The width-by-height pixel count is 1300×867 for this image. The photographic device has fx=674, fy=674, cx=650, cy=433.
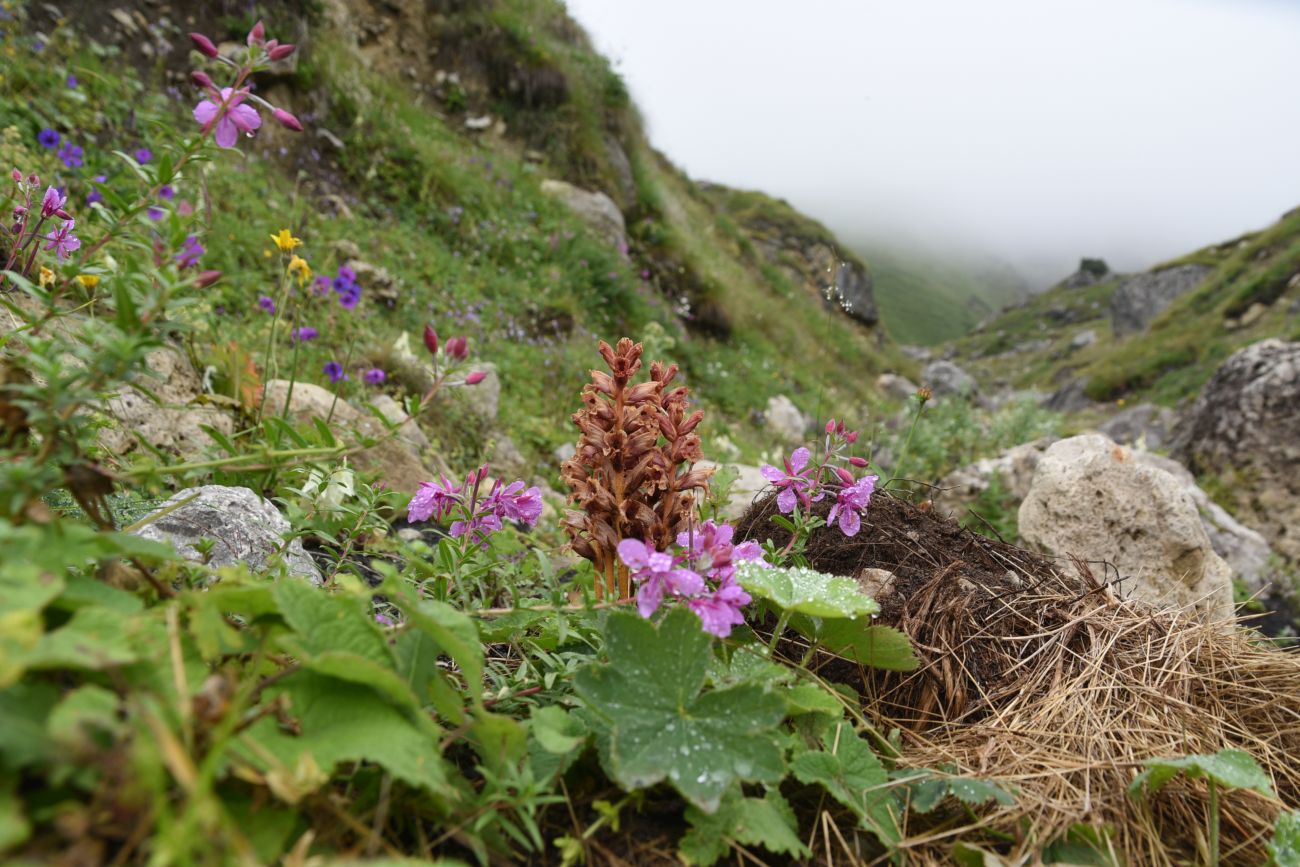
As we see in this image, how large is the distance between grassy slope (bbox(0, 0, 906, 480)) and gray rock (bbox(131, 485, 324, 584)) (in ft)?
4.23

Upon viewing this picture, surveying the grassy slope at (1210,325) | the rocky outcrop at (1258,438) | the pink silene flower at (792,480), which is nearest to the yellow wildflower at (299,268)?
the pink silene flower at (792,480)

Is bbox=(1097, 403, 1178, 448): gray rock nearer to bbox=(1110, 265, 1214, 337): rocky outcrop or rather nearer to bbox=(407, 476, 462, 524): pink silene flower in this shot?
bbox=(407, 476, 462, 524): pink silene flower

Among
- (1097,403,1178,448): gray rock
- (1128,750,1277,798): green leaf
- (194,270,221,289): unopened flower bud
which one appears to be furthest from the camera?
(1097,403,1178,448): gray rock

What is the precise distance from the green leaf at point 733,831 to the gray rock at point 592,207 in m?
10.5

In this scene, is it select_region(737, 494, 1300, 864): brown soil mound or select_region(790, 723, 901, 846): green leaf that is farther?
select_region(737, 494, 1300, 864): brown soil mound

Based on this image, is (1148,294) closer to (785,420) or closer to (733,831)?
(785,420)

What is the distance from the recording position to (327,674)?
0.94 metres

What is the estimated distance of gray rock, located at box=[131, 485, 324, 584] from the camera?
64.1 inches

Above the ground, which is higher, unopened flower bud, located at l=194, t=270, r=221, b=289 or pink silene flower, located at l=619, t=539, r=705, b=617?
unopened flower bud, located at l=194, t=270, r=221, b=289

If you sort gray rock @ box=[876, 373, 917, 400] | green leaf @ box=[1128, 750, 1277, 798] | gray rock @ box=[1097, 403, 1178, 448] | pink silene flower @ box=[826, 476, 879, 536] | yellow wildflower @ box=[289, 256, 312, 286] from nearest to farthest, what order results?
green leaf @ box=[1128, 750, 1277, 798] → pink silene flower @ box=[826, 476, 879, 536] → yellow wildflower @ box=[289, 256, 312, 286] → gray rock @ box=[1097, 403, 1178, 448] → gray rock @ box=[876, 373, 917, 400]

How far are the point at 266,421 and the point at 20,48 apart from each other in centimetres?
686

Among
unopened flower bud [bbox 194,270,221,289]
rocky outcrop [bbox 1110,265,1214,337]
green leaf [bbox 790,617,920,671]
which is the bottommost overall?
green leaf [bbox 790,617,920,671]

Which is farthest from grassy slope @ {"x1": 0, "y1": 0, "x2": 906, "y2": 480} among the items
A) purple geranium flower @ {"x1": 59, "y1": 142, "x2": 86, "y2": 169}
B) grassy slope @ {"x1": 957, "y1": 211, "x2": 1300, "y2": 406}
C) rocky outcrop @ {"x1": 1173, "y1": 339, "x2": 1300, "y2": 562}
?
grassy slope @ {"x1": 957, "y1": 211, "x2": 1300, "y2": 406}

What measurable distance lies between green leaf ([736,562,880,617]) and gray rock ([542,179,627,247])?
10.1 m
